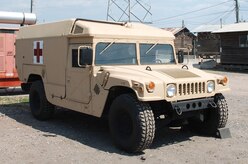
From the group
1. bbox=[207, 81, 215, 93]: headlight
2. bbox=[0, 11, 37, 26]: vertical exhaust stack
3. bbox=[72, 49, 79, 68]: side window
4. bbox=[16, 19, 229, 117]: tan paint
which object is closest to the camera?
bbox=[16, 19, 229, 117]: tan paint

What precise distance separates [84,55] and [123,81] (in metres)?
1.08

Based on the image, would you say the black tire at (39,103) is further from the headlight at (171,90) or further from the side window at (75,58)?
the headlight at (171,90)

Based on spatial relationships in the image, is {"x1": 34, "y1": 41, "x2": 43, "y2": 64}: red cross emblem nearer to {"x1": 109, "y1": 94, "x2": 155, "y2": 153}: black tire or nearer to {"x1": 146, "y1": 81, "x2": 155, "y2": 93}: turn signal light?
{"x1": 109, "y1": 94, "x2": 155, "y2": 153}: black tire

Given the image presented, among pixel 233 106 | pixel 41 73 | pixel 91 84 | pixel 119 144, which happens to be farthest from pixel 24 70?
pixel 233 106

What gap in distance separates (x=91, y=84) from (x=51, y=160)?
5.74ft

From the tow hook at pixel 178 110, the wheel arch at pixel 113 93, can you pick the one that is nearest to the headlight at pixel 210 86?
the tow hook at pixel 178 110

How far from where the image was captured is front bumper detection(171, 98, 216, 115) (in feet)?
22.2

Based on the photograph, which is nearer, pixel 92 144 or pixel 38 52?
pixel 92 144

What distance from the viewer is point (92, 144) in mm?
7414

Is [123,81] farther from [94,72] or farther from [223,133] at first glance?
[223,133]

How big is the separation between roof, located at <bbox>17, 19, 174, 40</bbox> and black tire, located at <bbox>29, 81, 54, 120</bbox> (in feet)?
4.01

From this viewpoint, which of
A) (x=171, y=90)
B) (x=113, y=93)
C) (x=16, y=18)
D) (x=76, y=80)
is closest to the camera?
(x=171, y=90)

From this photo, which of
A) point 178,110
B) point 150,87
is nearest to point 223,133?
point 178,110

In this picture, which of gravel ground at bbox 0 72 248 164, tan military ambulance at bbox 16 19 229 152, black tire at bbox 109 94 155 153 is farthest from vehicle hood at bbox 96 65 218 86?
→ gravel ground at bbox 0 72 248 164
